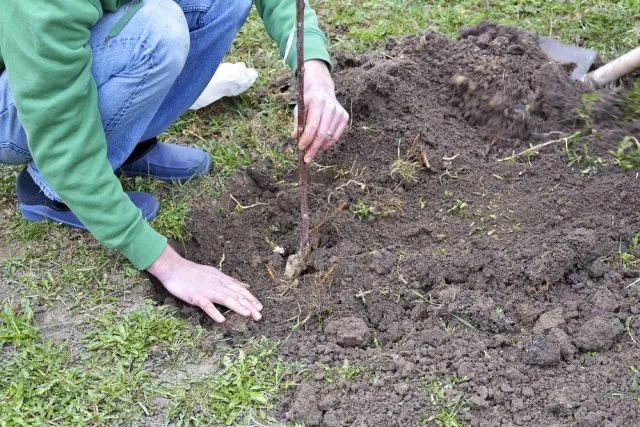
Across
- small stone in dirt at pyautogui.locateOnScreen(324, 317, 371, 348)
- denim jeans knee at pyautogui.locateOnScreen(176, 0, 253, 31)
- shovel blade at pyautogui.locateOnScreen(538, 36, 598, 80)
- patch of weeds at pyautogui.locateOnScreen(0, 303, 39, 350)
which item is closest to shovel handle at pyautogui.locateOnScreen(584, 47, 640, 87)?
shovel blade at pyautogui.locateOnScreen(538, 36, 598, 80)

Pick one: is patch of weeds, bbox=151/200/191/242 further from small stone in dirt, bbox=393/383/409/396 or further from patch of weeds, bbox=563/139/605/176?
patch of weeds, bbox=563/139/605/176

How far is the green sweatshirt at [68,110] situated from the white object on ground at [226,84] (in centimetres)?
99

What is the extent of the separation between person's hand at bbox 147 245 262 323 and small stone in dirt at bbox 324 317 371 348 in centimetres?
23

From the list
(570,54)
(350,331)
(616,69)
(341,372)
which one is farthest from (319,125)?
(570,54)

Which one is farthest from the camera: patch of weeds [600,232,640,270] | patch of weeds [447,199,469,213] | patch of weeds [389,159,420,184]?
patch of weeds [389,159,420,184]

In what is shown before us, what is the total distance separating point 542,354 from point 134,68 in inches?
56.7

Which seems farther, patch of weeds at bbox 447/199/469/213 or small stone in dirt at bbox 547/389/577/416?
patch of weeds at bbox 447/199/469/213

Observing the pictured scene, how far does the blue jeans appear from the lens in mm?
2209

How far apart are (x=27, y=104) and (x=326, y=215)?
1.06 metres

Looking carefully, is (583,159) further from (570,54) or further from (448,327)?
(448,327)

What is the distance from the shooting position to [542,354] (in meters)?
2.08

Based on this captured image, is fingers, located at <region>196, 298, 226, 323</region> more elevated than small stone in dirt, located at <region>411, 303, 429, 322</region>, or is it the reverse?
fingers, located at <region>196, 298, 226, 323</region>

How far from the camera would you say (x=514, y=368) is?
2.07m

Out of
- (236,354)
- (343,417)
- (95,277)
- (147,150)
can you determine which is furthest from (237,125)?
(343,417)
